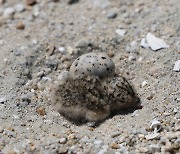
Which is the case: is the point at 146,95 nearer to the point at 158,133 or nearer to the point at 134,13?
the point at 158,133

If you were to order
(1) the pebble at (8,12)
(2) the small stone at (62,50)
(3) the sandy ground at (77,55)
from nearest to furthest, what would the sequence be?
(3) the sandy ground at (77,55) < (2) the small stone at (62,50) < (1) the pebble at (8,12)

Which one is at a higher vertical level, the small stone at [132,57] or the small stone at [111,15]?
the small stone at [111,15]

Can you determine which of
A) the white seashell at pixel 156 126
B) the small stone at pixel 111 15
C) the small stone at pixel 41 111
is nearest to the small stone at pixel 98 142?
the white seashell at pixel 156 126

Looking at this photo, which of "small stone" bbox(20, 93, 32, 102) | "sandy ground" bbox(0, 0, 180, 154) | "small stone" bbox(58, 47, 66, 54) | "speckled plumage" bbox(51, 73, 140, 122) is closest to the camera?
"sandy ground" bbox(0, 0, 180, 154)

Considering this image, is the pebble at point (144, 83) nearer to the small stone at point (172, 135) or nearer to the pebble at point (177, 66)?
the pebble at point (177, 66)

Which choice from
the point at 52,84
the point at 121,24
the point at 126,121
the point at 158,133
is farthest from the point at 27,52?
the point at 158,133

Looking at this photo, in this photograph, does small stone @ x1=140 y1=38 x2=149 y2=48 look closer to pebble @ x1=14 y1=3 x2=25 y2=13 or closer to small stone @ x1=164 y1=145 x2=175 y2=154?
small stone @ x1=164 y1=145 x2=175 y2=154

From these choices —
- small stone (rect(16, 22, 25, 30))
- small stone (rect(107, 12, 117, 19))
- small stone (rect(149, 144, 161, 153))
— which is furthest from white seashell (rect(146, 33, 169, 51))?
small stone (rect(16, 22, 25, 30))
